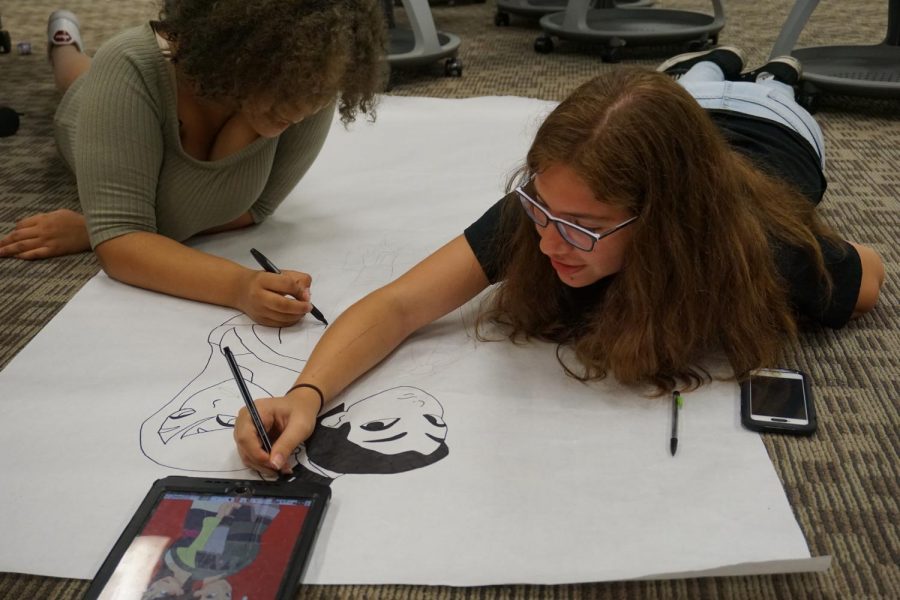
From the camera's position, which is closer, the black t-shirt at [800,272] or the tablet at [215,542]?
the tablet at [215,542]

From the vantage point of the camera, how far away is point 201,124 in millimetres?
1096

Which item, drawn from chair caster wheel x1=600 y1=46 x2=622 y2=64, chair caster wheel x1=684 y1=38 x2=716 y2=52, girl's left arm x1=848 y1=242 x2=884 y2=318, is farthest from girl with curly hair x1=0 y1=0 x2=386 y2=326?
chair caster wheel x1=684 y1=38 x2=716 y2=52

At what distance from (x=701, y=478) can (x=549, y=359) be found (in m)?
0.23

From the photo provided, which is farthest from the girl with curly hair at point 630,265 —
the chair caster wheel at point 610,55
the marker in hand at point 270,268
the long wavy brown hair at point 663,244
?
the chair caster wheel at point 610,55

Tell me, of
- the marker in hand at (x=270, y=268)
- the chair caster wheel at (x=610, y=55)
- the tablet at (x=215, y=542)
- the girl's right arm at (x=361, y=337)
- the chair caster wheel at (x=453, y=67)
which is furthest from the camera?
the chair caster wheel at (x=610, y=55)

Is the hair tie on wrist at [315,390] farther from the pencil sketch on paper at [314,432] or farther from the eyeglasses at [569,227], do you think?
the eyeglasses at [569,227]

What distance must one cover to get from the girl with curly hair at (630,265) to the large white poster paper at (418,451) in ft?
0.13

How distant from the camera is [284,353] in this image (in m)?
0.94

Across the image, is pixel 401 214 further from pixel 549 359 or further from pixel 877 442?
pixel 877 442

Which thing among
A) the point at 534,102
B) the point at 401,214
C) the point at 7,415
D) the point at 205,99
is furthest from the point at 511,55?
Answer: the point at 7,415

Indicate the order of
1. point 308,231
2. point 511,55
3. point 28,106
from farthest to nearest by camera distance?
point 511,55 < point 28,106 < point 308,231

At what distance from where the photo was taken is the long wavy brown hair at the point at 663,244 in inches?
29.9

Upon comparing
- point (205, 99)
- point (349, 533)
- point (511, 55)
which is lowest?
point (511, 55)

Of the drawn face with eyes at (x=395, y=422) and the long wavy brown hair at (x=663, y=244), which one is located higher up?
the long wavy brown hair at (x=663, y=244)
